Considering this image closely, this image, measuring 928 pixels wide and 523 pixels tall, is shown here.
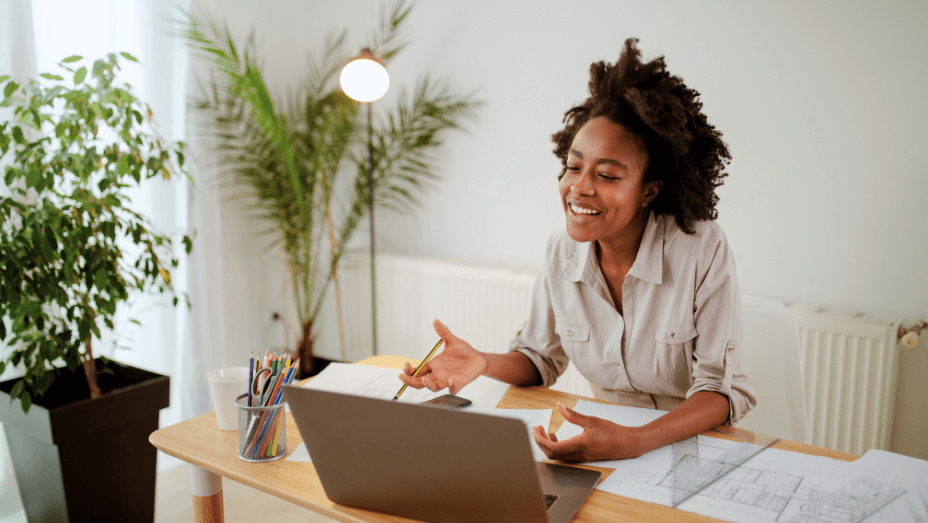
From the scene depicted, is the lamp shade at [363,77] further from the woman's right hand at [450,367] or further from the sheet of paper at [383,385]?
the woman's right hand at [450,367]

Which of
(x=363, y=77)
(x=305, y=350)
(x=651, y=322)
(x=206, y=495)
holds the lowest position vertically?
(x=305, y=350)

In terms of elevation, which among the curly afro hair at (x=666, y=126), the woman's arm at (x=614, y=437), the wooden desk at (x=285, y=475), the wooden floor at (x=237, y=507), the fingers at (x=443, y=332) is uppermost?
the curly afro hair at (x=666, y=126)

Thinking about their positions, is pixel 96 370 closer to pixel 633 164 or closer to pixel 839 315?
pixel 633 164

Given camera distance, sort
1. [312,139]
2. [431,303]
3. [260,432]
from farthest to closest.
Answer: [312,139] → [431,303] → [260,432]

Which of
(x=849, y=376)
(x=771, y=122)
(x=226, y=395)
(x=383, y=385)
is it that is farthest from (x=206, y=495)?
(x=771, y=122)

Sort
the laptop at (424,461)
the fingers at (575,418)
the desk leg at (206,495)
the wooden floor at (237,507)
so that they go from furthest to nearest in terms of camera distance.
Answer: the wooden floor at (237,507)
the desk leg at (206,495)
the fingers at (575,418)
the laptop at (424,461)

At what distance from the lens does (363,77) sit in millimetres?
2430

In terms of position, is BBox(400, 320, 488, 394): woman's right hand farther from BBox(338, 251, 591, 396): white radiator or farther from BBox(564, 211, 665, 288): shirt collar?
BBox(338, 251, 591, 396): white radiator

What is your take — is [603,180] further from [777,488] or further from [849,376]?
[849,376]

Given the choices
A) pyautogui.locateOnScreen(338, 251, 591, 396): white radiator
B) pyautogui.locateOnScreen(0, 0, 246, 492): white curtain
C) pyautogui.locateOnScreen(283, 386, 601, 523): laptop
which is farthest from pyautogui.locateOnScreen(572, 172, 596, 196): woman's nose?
pyautogui.locateOnScreen(0, 0, 246, 492): white curtain

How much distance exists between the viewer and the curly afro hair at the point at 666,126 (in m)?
1.32

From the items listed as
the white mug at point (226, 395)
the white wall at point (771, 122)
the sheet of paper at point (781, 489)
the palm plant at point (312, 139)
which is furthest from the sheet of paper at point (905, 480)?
the palm plant at point (312, 139)

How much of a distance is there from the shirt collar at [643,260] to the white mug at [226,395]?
0.77 m

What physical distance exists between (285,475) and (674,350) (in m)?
0.83
